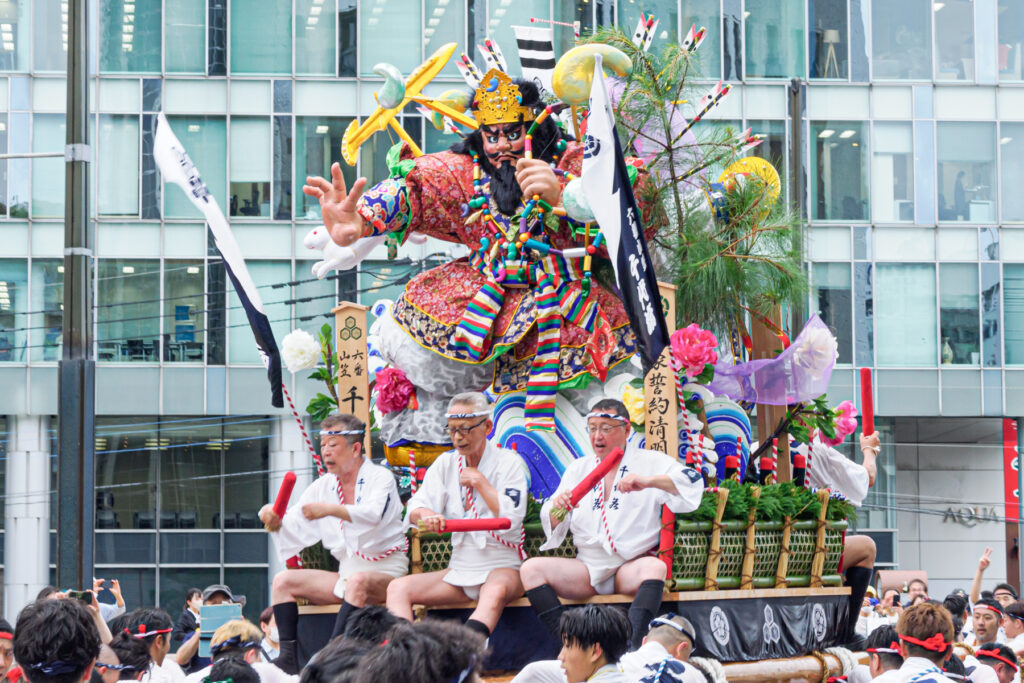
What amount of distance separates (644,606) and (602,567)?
36 cm

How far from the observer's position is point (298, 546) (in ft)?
25.2

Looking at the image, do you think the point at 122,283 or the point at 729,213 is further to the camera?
the point at 122,283

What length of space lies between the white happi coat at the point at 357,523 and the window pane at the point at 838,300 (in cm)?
1584

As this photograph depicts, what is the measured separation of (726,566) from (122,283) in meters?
16.0

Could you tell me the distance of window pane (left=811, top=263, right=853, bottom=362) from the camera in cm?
2236

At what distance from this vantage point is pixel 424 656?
2.73 metres

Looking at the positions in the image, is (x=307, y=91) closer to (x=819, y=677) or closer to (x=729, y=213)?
(x=729, y=213)

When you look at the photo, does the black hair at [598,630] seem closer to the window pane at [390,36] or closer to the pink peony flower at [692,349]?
the pink peony flower at [692,349]

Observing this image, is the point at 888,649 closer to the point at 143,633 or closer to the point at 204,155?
the point at 143,633

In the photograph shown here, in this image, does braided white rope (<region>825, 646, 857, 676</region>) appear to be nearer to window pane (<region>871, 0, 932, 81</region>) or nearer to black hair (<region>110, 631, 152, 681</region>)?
black hair (<region>110, 631, 152, 681</region>)

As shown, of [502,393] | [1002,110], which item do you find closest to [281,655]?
[502,393]

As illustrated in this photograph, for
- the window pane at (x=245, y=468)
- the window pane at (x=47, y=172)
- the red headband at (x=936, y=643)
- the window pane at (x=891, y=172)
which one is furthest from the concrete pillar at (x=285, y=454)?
the red headband at (x=936, y=643)

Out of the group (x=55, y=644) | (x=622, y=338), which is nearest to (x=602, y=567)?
(x=622, y=338)

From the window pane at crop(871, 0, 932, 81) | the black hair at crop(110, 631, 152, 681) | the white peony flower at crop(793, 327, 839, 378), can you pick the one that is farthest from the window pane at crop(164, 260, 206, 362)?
the black hair at crop(110, 631, 152, 681)
